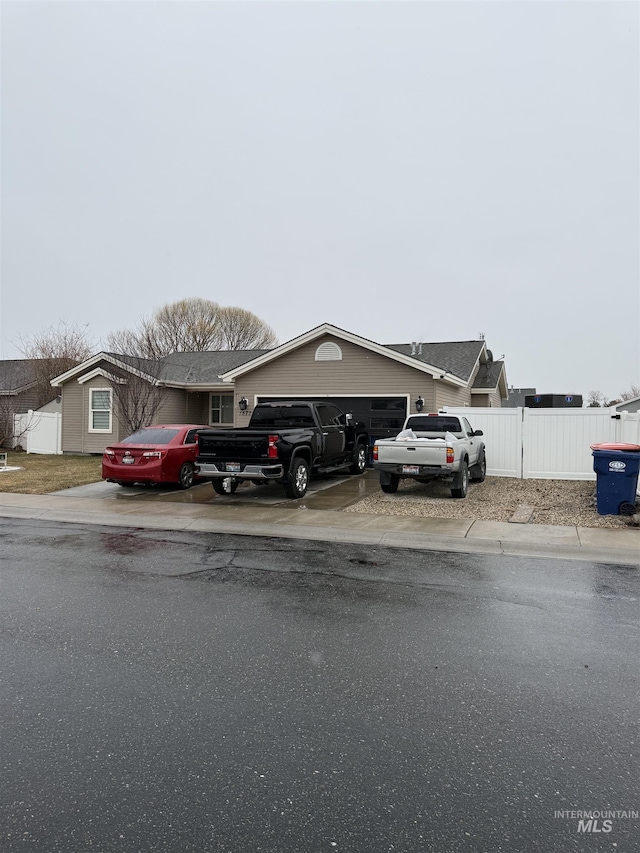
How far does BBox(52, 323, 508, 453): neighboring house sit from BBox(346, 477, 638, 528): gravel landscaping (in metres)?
3.92

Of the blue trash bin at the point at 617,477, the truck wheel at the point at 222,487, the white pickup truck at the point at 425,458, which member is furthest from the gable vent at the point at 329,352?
the blue trash bin at the point at 617,477

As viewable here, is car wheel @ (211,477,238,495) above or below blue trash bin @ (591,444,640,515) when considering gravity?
below

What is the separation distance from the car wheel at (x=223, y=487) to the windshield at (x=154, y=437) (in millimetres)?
1815

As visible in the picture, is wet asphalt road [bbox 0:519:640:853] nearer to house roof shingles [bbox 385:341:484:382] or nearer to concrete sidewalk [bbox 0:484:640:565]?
concrete sidewalk [bbox 0:484:640:565]

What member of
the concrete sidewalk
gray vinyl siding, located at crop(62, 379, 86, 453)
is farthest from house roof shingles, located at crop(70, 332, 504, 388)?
the concrete sidewalk

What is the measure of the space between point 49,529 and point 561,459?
40.4 ft

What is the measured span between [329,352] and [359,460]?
13.6 ft

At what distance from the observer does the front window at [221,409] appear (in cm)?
2438

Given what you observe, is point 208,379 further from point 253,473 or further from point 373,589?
point 373,589

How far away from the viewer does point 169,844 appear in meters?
2.51

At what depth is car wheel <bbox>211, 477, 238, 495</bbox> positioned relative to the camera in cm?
1295

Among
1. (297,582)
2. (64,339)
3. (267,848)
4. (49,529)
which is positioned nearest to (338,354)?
(49,529)

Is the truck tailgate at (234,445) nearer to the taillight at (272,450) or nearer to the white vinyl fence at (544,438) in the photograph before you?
the taillight at (272,450)

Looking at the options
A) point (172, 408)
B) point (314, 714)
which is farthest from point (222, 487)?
point (172, 408)
